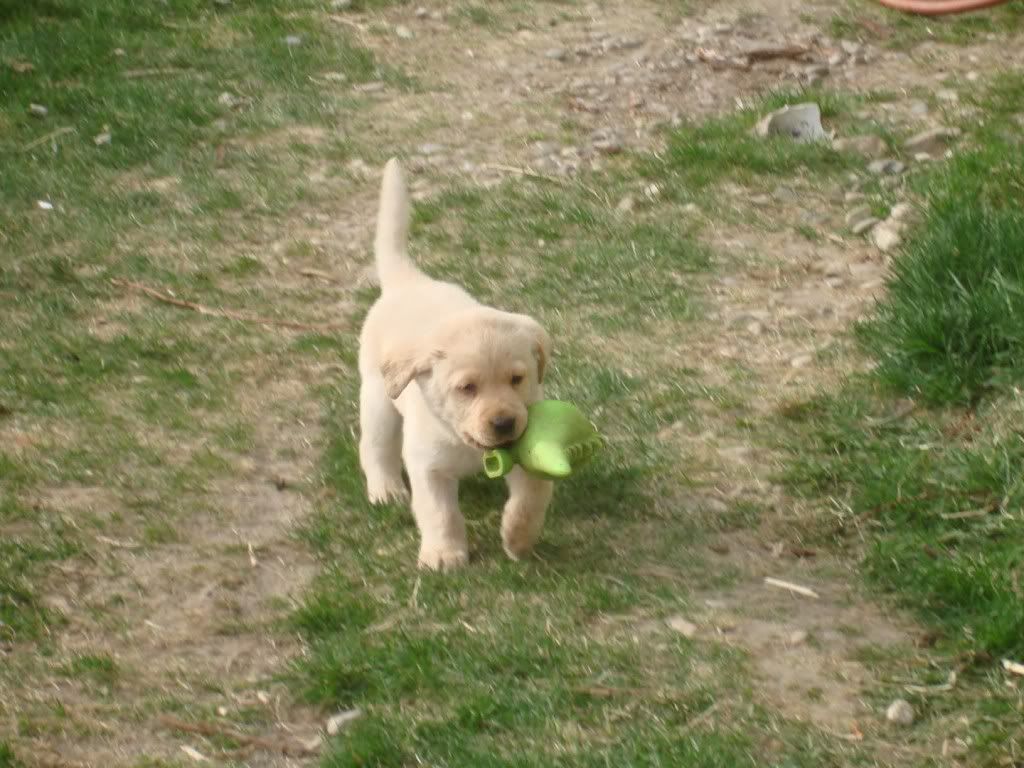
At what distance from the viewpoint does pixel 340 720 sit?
3.97 metres

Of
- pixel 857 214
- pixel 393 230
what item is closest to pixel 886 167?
pixel 857 214

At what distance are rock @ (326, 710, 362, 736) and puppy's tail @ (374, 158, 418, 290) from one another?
6.05 ft

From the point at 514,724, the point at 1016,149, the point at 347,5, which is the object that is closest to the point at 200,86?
the point at 347,5

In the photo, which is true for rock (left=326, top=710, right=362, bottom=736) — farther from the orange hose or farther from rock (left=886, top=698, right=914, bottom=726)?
the orange hose

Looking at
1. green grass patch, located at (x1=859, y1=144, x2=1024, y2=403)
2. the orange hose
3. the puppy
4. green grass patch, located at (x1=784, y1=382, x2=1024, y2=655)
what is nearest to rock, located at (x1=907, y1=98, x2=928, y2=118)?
the orange hose

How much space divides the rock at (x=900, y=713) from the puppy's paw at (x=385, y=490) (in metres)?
1.79

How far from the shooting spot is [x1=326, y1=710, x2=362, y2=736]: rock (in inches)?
155

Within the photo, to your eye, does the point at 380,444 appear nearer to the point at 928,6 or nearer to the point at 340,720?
the point at 340,720

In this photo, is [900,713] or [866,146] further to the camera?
[866,146]

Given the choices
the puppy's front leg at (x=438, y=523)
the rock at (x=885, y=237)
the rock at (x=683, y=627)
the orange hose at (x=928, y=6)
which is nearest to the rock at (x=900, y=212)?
the rock at (x=885, y=237)

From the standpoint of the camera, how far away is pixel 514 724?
12.7 ft

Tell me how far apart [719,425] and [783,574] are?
936 millimetres

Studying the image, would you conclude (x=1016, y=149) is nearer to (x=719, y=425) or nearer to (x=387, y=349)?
(x=719, y=425)

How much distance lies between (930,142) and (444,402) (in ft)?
12.5
